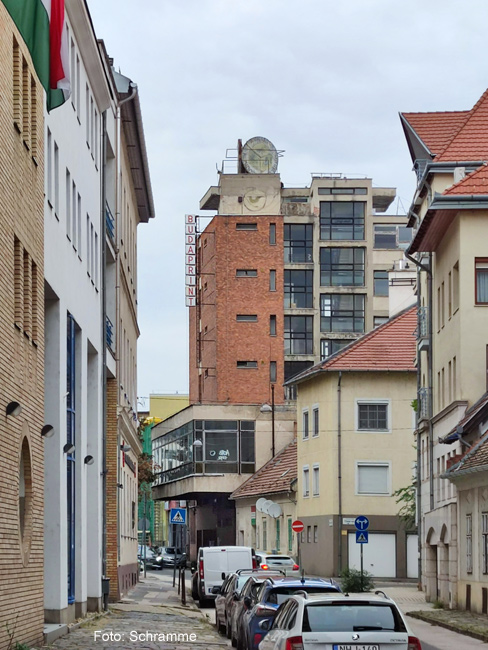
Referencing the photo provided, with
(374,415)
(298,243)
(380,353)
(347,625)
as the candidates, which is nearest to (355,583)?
(374,415)

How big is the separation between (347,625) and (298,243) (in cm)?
8633

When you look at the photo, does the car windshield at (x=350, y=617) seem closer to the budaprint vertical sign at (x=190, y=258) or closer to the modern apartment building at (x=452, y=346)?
the modern apartment building at (x=452, y=346)

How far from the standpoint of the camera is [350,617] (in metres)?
14.3

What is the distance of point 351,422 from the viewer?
61750 mm

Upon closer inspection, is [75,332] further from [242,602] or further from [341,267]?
[341,267]

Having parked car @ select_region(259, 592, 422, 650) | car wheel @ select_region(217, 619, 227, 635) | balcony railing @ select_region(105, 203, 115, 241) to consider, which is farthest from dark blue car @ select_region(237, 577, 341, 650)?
balcony railing @ select_region(105, 203, 115, 241)

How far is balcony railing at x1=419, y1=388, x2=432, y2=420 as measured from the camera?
4700 centimetres

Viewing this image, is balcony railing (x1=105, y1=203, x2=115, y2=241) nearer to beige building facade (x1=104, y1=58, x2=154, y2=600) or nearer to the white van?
beige building facade (x1=104, y1=58, x2=154, y2=600)

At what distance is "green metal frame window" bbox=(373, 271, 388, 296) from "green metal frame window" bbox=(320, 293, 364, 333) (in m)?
1.28

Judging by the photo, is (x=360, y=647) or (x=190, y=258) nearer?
(x=360, y=647)

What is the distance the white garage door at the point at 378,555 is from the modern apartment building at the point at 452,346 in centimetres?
1109

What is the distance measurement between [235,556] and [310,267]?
61435 millimetres

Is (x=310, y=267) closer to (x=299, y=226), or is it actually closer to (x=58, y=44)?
(x=299, y=226)

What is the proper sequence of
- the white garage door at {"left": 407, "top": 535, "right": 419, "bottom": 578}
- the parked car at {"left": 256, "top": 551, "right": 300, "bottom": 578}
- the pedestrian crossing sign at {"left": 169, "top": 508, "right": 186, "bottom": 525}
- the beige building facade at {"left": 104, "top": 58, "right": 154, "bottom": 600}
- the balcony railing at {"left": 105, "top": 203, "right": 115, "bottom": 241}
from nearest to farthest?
the balcony railing at {"left": 105, "top": 203, "right": 115, "bottom": 241} < the beige building facade at {"left": 104, "top": 58, "right": 154, "bottom": 600} < the pedestrian crossing sign at {"left": 169, "top": 508, "right": 186, "bottom": 525} < the parked car at {"left": 256, "top": 551, "right": 300, "bottom": 578} < the white garage door at {"left": 407, "top": 535, "right": 419, "bottom": 578}
